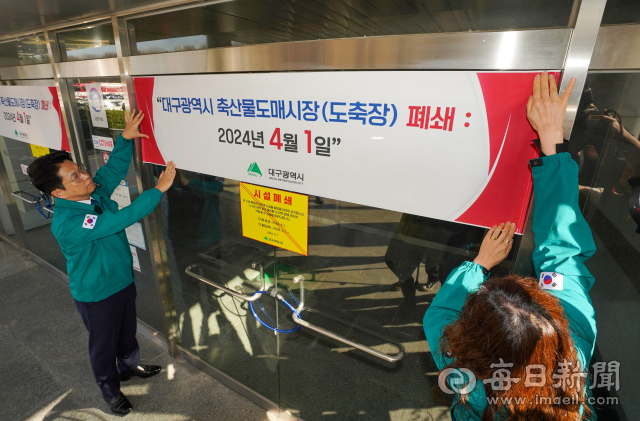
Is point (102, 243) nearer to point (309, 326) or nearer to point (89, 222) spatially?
point (89, 222)

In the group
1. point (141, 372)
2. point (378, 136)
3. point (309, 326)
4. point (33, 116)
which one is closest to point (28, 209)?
point (33, 116)

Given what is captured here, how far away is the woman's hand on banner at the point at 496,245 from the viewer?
1.42m

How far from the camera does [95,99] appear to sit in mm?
2779

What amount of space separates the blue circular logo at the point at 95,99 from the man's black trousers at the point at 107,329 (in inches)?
59.3

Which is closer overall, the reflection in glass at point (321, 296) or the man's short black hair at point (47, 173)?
the reflection in glass at point (321, 296)

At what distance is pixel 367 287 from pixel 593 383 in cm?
119

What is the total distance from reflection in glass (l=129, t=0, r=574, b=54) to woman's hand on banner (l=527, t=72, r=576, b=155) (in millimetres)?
225

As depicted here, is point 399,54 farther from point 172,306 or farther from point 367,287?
point 172,306

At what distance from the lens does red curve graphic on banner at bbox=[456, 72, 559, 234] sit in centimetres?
127

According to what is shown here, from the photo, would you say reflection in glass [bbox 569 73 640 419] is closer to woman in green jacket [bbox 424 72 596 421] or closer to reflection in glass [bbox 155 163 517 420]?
woman in green jacket [bbox 424 72 596 421]

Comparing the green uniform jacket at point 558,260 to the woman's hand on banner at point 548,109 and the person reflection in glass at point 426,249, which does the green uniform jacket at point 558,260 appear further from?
the person reflection in glass at point 426,249

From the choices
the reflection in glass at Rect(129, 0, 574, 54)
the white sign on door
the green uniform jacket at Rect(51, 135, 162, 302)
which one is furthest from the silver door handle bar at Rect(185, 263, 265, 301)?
the reflection in glass at Rect(129, 0, 574, 54)

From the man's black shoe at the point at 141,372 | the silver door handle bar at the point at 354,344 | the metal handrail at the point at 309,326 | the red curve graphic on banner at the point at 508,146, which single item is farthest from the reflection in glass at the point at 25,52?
the red curve graphic on banner at the point at 508,146

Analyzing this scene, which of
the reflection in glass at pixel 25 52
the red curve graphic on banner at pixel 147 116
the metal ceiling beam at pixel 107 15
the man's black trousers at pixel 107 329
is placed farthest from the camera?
the reflection in glass at pixel 25 52
